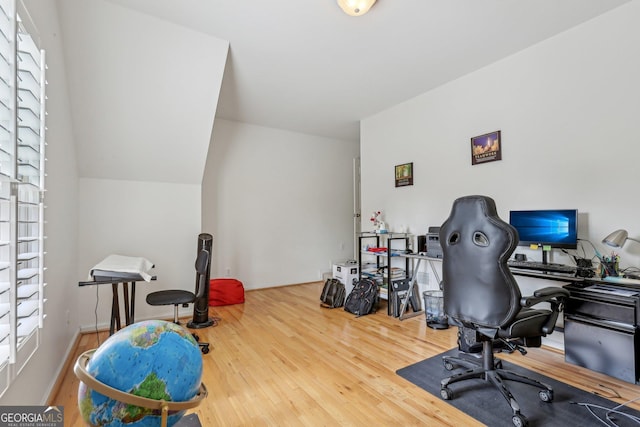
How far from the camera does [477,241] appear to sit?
6.22 ft

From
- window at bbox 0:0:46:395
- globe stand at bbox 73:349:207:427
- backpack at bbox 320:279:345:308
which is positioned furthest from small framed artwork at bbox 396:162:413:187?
globe stand at bbox 73:349:207:427

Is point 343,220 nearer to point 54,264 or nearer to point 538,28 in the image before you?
point 538,28

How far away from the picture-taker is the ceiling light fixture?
85.4 inches

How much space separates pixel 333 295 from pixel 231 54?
10.4 feet

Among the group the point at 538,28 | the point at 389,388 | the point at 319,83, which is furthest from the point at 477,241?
the point at 319,83

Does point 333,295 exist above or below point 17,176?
below

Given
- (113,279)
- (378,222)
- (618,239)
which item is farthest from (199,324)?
(618,239)

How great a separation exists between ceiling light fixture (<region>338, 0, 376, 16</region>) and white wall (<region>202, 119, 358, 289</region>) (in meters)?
3.16

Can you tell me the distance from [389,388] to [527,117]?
284cm

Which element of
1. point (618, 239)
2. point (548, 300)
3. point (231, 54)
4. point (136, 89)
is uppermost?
point (231, 54)

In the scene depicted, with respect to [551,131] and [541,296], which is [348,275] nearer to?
[541,296]

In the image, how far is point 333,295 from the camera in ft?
13.3

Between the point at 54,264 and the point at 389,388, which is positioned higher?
the point at 54,264

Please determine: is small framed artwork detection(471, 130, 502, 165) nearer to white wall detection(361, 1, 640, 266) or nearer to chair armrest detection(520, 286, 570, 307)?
white wall detection(361, 1, 640, 266)
